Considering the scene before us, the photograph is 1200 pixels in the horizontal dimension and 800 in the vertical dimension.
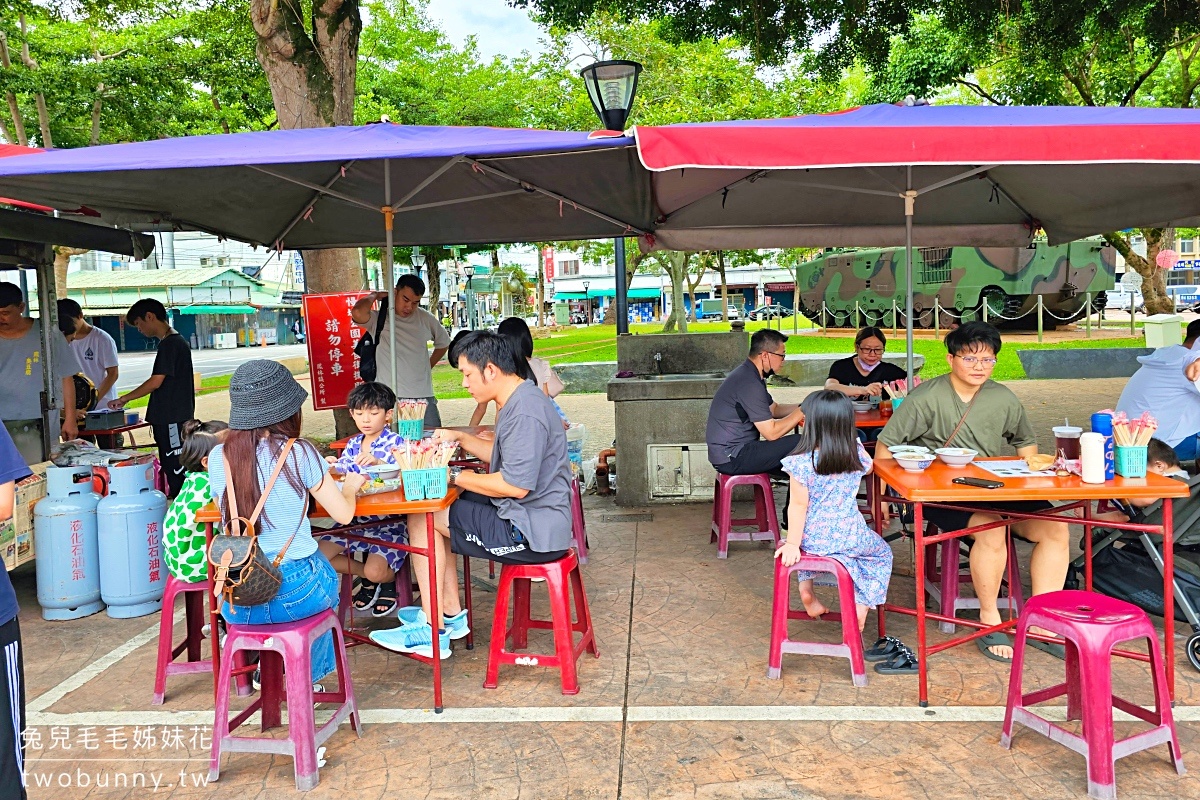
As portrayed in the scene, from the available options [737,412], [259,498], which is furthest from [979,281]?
[259,498]

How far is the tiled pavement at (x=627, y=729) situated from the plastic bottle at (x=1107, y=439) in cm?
84

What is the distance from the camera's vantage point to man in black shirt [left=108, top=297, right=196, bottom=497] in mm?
6113

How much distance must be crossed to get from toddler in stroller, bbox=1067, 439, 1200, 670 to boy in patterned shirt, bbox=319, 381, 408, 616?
3065 millimetres

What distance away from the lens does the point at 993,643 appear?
384 centimetres

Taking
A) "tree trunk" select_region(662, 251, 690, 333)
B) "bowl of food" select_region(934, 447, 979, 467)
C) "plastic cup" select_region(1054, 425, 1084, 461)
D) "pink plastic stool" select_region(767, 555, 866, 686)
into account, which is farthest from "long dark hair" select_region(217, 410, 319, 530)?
"tree trunk" select_region(662, 251, 690, 333)

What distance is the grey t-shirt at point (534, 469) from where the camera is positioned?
339 cm

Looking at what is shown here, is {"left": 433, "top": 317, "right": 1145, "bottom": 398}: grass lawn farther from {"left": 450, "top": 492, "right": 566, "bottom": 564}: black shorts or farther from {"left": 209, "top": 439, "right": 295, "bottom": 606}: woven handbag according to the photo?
{"left": 209, "top": 439, "right": 295, "bottom": 606}: woven handbag

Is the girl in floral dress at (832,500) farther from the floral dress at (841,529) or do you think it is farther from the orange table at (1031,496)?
the orange table at (1031,496)

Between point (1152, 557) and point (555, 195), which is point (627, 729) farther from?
point (555, 195)

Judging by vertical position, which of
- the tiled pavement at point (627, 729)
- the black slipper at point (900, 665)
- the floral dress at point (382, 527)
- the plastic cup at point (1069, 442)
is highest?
the plastic cup at point (1069, 442)

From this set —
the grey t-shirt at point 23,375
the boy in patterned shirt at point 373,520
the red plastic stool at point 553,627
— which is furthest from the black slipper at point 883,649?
the grey t-shirt at point 23,375

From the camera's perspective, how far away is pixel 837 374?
249 inches

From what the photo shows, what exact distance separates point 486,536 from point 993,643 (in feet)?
7.29

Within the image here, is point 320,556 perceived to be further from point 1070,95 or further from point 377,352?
point 1070,95
